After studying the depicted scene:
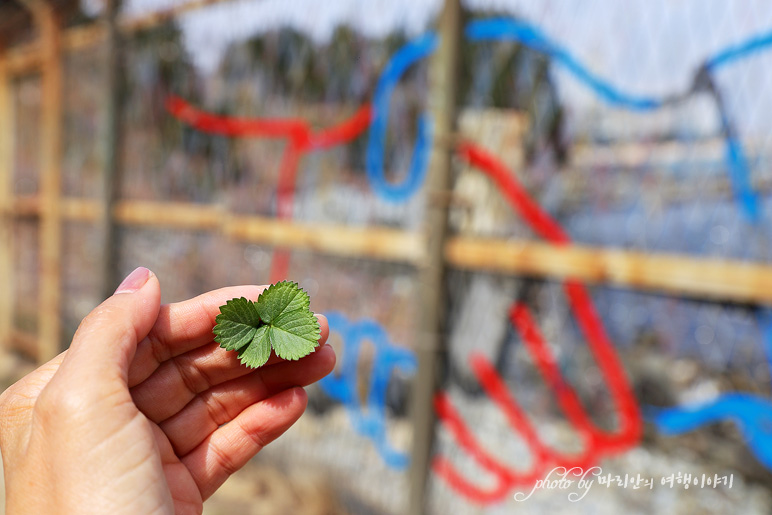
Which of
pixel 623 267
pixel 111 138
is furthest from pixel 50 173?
pixel 623 267

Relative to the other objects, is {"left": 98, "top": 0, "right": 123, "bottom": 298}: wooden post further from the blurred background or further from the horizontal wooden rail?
the horizontal wooden rail

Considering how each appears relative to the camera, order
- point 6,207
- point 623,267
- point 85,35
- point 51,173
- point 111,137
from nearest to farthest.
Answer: point 623,267, point 111,137, point 85,35, point 51,173, point 6,207

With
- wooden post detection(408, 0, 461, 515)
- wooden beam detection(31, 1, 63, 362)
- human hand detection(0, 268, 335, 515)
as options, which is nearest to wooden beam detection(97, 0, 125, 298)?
wooden beam detection(31, 1, 63, 362)

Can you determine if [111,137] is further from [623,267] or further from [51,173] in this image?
[623,267]

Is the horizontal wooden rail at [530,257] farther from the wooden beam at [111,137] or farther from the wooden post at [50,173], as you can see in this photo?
the wooden post at [50,173]

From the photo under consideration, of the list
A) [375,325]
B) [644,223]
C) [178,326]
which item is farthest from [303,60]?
[178,326]

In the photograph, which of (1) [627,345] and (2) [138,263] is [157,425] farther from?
(2) [138,263]
